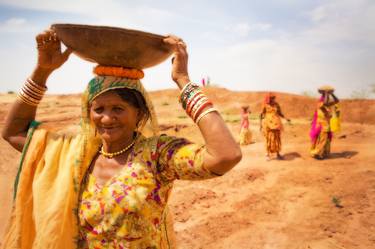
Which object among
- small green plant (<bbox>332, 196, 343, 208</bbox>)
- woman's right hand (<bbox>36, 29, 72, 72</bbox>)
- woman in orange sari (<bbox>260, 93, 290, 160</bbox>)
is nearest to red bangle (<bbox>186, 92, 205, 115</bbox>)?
woman's right hand (<bbox>36, 29, 72, 72</bbox>)

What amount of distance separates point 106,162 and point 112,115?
33 centimetres

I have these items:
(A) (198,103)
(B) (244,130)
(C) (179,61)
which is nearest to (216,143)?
(A) (198,103)

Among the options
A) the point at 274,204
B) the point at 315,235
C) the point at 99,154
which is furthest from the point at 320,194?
the point at 99,154

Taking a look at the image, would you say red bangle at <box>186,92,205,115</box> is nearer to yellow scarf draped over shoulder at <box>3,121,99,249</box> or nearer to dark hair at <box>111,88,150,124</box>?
dark hair at <box>111,88,150,124</box>

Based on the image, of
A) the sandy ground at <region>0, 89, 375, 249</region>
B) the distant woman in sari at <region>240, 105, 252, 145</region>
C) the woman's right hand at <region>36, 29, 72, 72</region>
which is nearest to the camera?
the woman's right hand at <region>36, 29, 72, 72</region>

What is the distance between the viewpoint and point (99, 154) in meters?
2.14

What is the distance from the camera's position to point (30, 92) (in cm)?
218

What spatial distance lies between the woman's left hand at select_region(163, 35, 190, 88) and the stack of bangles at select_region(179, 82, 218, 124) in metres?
0.05

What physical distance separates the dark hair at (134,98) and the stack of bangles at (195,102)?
0.37 m

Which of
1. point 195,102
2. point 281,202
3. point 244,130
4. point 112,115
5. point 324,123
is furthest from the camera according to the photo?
point 244,130

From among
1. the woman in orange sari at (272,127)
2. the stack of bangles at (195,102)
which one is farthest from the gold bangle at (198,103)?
the woman in orange sari at (272,127)

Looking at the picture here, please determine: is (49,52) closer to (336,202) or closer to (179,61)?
(179,61)

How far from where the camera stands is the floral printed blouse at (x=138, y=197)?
1.74m

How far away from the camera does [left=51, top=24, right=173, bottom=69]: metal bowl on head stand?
1672mm
